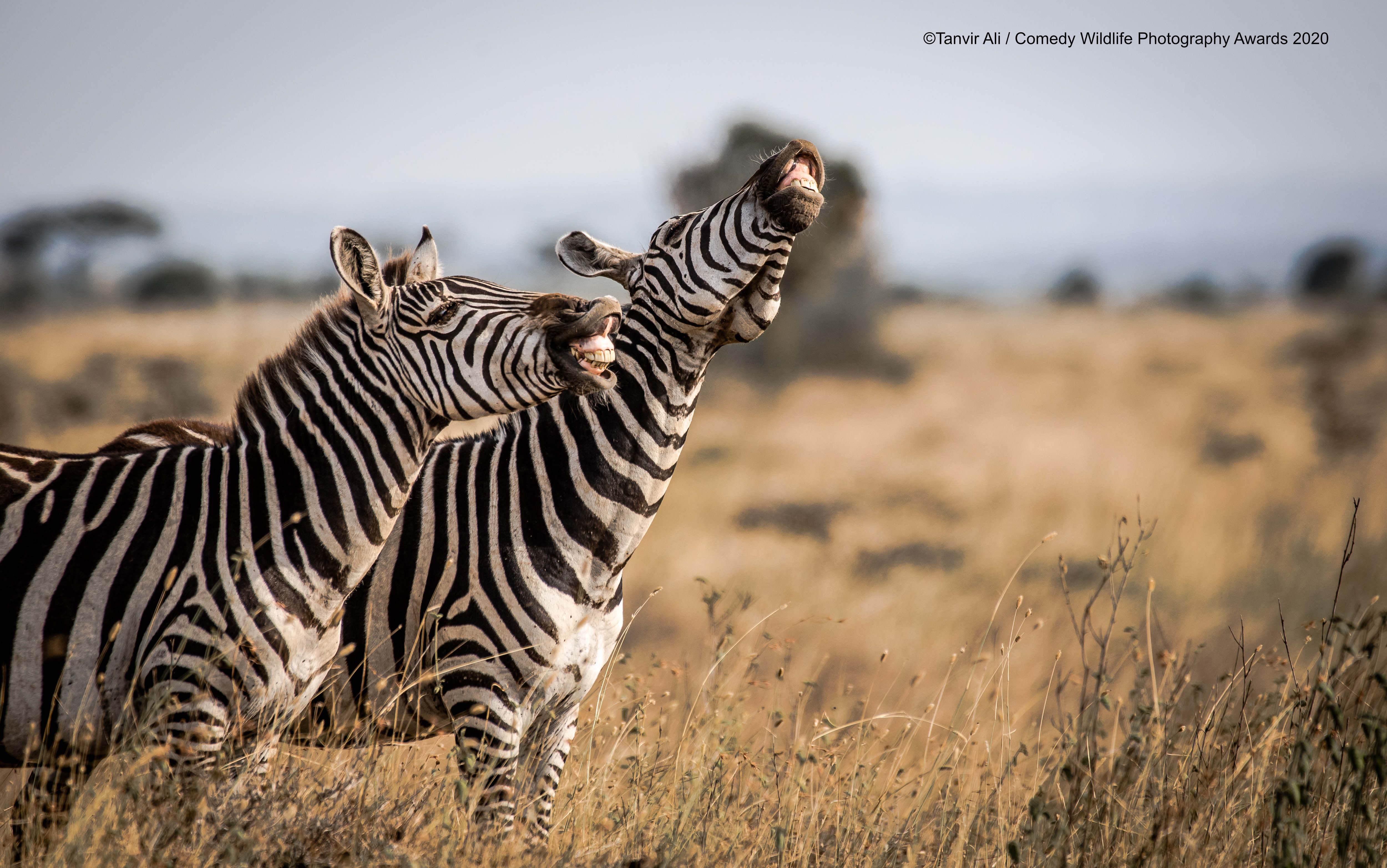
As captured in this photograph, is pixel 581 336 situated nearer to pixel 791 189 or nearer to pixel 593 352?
pixel 593 352

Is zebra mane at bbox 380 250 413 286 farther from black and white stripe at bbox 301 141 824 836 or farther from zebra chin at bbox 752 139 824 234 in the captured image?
zebra chin at bbox 752 139 824 234

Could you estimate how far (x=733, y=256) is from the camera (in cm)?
397

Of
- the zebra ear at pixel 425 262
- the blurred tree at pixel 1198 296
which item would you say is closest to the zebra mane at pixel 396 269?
the zebra ear at pixel 425 262

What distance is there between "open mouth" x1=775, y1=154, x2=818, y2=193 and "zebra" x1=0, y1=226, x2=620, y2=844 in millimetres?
922

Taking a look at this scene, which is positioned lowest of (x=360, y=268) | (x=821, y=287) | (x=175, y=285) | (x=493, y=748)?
(x=493, y=748)

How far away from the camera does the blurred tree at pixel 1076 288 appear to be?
255ft

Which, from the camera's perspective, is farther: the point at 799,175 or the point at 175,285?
the point at 175,285

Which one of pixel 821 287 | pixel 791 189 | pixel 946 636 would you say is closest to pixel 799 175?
pixel 791 189

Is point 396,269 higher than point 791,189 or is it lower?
lower

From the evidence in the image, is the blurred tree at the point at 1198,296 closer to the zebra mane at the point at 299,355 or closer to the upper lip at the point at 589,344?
the upper lip at the point at 589,344

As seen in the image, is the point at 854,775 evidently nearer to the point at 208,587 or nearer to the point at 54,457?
the point at 208,587

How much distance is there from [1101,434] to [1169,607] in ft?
32.8

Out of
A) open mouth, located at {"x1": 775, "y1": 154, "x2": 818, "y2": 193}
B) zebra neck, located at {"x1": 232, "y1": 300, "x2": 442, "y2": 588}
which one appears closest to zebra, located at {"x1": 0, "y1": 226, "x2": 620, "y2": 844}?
zebra neck, located at {"x1": 232, "y1": 300, "x2": 442, "y2": 588}

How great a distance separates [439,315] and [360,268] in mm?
346
